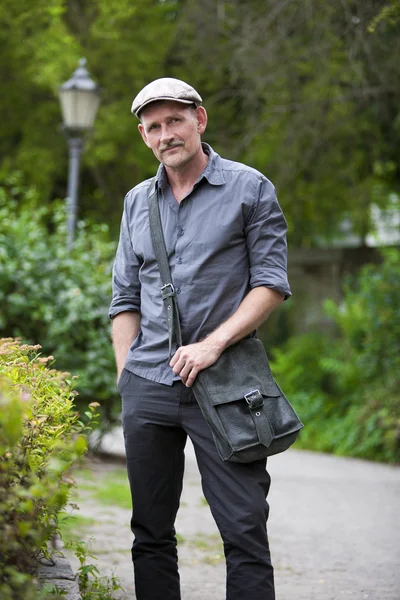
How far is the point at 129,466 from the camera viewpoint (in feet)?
12.4

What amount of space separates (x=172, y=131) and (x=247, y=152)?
11.5 meters

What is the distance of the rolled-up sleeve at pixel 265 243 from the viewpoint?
11.9ft

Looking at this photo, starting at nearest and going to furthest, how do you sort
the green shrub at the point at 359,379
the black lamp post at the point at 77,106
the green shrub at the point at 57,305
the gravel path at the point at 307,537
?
1. the gravel path at the point at 307,537
2. the green shrub at the point at 57,305
3. the green shrub at the point at 359,379
4. the black lamp post at the point at 77,106

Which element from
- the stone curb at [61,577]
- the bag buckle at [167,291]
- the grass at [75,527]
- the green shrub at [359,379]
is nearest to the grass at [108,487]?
the grass at [75,527]

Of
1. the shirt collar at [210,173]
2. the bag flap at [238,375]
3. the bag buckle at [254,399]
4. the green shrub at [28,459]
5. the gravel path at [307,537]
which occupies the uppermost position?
the shirt collar at [210,173]

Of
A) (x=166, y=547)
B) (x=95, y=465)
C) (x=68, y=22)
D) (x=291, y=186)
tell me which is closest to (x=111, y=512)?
(x=95, y=465)

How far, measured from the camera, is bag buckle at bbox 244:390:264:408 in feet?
11.5

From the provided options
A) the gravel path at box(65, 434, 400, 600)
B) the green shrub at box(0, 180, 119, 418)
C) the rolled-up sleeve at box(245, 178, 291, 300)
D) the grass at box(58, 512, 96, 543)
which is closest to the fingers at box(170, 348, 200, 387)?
the rolled-up sleeve at box(245, 178, 291, 300)

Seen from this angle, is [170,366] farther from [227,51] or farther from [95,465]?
[227,51]

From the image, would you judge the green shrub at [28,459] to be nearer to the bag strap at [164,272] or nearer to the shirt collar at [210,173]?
the bag strap at [164,272]

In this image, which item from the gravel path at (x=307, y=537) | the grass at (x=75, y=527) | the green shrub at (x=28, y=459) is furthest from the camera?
the grass at (x=75, y=527)

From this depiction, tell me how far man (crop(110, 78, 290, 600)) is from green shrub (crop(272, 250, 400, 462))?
7778 millimetres

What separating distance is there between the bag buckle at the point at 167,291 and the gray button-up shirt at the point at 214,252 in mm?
31

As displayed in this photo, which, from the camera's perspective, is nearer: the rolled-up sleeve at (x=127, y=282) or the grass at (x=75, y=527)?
the rolled-up sleeve at (x=127, y=282)
